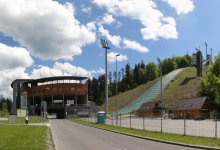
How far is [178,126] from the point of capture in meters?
34.0

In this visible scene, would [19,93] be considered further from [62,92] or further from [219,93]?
[219,93]

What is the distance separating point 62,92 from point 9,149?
414 feet

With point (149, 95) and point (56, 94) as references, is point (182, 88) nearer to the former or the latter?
point (149, 95)

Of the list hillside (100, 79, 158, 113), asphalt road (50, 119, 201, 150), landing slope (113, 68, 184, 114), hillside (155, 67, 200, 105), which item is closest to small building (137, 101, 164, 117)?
hillside (155, 67, 200, 105)

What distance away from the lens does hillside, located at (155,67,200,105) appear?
421 feet

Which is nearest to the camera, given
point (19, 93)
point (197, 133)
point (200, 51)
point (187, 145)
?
point (187, 145)

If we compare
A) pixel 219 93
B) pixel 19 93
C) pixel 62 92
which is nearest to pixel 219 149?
pixel 219 93

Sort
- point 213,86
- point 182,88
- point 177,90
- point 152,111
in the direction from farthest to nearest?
point 177,90, point 182,88, point 152,111, point 213,86

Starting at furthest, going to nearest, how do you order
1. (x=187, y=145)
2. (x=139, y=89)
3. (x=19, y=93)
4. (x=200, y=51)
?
(x=139, y=89) → (x=19, y=93) → (x=200, y=51) → (x=187, y=145)

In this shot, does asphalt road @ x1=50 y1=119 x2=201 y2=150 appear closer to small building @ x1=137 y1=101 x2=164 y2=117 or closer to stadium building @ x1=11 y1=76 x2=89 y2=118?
small building @ x1=137 y1=101 x2=164 y2=117

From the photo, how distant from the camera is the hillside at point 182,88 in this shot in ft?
421

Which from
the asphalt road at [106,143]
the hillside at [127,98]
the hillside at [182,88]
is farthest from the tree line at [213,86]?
the asphalt road at [106,143]

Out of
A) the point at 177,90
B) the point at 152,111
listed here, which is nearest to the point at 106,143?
the point at 152,111

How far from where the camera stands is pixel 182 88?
469 feet
